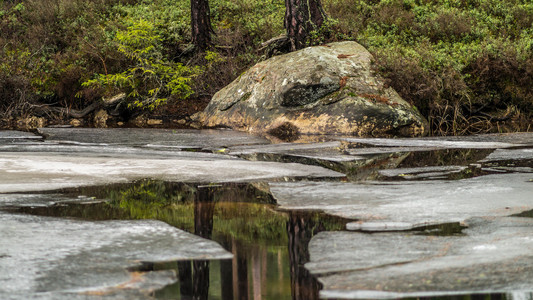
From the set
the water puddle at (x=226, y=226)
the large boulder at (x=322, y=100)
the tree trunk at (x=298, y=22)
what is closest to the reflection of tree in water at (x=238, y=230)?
the water puddle at (x=226, y=226)

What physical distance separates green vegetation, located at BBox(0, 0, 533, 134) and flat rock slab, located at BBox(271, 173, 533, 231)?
750cm

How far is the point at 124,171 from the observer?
6.77 m

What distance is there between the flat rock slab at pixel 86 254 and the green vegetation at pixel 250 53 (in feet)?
32.8

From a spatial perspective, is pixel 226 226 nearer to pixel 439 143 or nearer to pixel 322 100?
pixel 439 143

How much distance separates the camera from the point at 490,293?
2.78 metres

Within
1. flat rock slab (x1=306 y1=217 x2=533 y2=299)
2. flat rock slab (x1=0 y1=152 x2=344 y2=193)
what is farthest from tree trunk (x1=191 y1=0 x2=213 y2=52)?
flat rock slab (x1=306 y1=217 x2=533 y2=299)

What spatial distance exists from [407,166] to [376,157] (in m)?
0.93

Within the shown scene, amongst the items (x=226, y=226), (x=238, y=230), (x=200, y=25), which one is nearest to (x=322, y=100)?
(x=200, y=25)

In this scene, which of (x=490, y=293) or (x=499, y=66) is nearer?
(x=490, y=293)

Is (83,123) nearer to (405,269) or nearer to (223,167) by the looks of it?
(223,167)

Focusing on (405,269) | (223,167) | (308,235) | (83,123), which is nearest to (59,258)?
(308,235)

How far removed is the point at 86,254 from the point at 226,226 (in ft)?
3.56

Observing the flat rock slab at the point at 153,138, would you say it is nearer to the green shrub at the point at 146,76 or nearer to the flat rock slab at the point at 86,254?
the green shrub at the point at 146,76

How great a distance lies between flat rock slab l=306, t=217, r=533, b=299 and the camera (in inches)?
Result: 113
